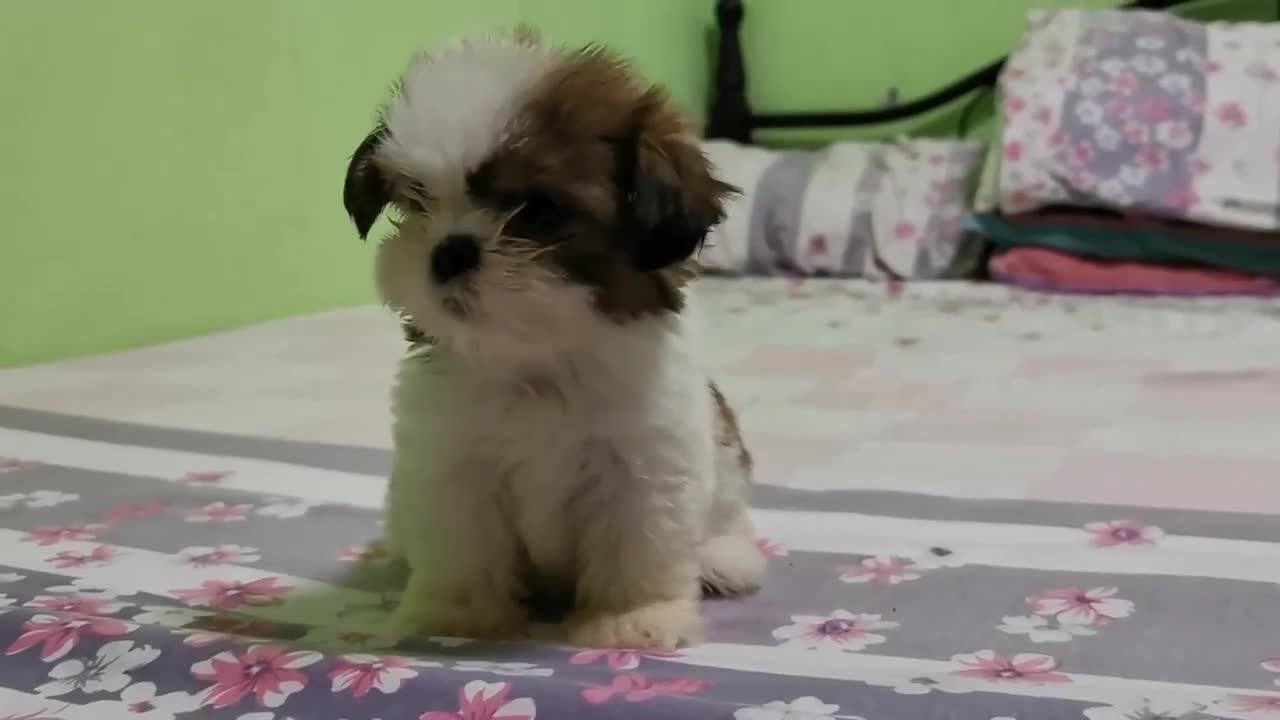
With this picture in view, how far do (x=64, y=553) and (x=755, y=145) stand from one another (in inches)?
101

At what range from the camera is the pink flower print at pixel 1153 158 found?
8.01ft

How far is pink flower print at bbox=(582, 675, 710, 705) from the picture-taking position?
28.4 inches

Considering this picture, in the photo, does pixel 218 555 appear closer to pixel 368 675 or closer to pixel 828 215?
pixel 368 675

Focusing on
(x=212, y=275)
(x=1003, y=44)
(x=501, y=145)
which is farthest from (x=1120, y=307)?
(x=501, y=145)

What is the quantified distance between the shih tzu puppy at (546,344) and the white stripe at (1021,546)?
0.16 metres

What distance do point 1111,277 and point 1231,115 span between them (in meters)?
0.37

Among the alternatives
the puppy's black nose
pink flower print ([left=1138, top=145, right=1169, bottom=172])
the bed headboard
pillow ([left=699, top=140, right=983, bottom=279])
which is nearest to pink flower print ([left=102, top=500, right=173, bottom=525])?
the puppy's black nose

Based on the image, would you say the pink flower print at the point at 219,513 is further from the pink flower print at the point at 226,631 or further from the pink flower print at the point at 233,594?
the pink flower print at the point at 226,631

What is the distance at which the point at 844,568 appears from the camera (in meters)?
1.09

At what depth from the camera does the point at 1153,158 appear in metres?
2.45

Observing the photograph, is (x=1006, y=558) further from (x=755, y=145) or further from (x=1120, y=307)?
(x=755, y=145)

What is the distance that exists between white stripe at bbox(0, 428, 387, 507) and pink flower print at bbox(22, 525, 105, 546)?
0.18 metres

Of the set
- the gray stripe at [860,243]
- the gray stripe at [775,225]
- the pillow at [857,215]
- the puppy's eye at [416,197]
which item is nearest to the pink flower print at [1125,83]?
the pillow at [857,215]

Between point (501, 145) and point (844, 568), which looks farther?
point (844, 568)
